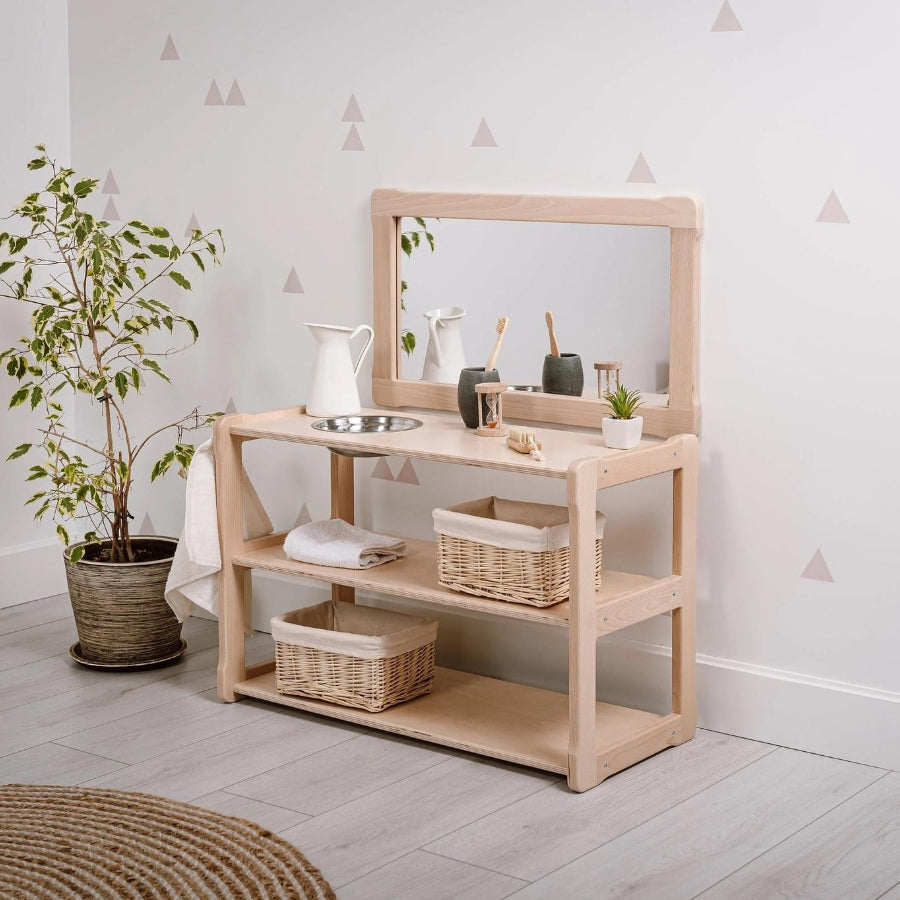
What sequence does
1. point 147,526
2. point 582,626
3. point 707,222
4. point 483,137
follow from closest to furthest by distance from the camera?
point 582,626 < point 707,222 < point 483,137 < point 147,526

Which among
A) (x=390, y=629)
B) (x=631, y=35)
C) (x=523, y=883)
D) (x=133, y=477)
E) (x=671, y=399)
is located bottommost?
(x=523, y=883)

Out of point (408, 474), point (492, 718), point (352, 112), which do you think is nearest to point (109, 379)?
point (408, 474)

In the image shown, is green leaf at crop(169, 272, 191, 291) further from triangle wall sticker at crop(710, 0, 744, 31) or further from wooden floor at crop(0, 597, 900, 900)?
triangle wall sticker at crop(710, 0, 744, 31)

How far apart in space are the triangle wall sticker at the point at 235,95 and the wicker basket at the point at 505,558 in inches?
49.3

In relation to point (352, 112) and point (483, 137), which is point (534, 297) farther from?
point (352, 112)

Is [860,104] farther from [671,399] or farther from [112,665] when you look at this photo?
[112,665]

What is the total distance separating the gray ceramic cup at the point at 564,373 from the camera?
2861 millimetres

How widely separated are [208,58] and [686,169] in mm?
1334

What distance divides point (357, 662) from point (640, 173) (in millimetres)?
1145

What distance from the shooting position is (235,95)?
3344 millimetres

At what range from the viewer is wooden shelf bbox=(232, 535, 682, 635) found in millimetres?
2553

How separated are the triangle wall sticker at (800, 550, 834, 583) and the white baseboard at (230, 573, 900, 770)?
21 centimetres

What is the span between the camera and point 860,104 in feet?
8.11

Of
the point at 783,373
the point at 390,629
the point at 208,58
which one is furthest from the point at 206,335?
the point at 783,373
